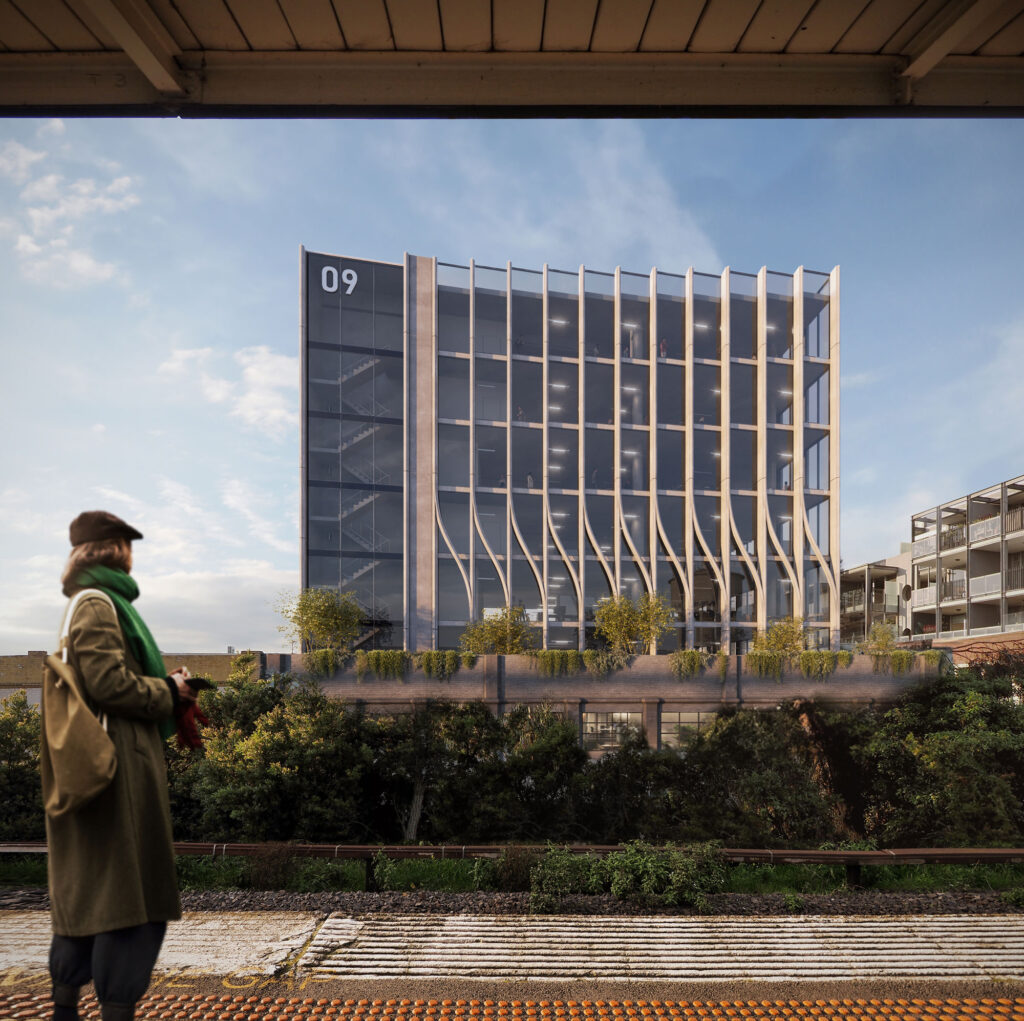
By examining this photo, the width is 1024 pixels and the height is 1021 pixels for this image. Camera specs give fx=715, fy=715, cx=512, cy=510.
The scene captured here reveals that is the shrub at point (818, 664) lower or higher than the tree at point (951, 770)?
higher

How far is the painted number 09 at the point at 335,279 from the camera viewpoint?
2408 centimetres

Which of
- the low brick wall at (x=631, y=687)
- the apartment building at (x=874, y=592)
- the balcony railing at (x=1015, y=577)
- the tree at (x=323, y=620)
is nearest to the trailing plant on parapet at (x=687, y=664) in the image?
the low brick wall at (x=631, y=687)

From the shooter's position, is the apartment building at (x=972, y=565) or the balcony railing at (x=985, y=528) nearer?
the apartment building at (x=972, y=565)

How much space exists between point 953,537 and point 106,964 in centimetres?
3410

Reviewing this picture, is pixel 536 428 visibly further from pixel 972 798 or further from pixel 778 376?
pixel 972 798

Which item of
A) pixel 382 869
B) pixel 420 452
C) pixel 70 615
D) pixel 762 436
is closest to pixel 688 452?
pixel 762 436

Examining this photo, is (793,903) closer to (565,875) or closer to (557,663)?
(565,875)

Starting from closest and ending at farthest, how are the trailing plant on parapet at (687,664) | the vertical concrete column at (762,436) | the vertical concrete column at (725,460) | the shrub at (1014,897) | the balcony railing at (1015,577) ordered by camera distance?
the shrub at (1014,897) < the trailing plant on parapet at (687,664) < the vertical concrete column at (725,460) < the vertical concrete column at (762,436) < the balcony railing at (1015,577)

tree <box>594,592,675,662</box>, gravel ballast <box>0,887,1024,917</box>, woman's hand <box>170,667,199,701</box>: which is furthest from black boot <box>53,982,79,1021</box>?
tree <box>594,592,675,662</box>

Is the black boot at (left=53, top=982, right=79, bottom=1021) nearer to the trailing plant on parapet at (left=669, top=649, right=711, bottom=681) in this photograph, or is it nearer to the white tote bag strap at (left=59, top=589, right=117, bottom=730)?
the white tote bag strap at (left=59, top=589, right=117, bottom=730)

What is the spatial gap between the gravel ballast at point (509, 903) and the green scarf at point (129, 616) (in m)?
2.53

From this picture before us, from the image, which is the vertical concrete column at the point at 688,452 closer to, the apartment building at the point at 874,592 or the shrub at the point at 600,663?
the apartment building at the point at 874,592

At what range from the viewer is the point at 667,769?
8180 mm

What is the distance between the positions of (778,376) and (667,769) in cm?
2158
